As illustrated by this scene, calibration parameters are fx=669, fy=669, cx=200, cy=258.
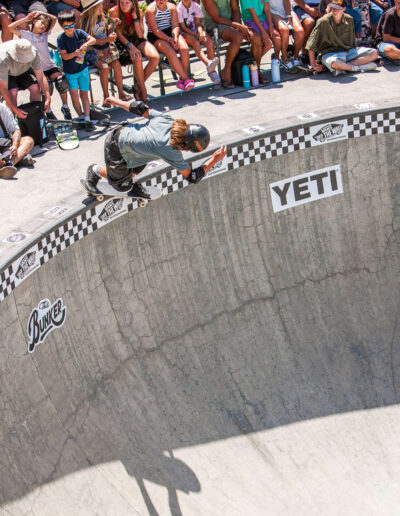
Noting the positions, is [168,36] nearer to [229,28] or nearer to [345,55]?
[229,28]

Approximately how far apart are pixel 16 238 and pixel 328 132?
4874mm

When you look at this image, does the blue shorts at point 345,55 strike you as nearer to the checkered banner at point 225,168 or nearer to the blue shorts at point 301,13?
the blue shorts at point 301,13

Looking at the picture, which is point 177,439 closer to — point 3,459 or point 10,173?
point 3,459

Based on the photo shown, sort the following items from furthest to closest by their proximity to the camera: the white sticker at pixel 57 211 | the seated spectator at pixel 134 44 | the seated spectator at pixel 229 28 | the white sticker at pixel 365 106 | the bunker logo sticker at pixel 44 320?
the seated spectator at pixel 229 28 < the seated spectator at pixel 134 44 < the white sticker at pixel 365 106 < the white sticker at pixel 57 211 < the bunker logo sticker at pixel 44 320

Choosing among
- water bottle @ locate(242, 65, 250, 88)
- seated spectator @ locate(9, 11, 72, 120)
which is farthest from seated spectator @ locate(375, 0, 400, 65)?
seated spectator @ locate(9, 11, 72, 120)

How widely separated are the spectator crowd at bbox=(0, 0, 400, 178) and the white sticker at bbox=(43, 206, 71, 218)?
1.75 m

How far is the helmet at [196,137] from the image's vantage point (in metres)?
6.79

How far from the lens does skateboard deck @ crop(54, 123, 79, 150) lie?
9930mm

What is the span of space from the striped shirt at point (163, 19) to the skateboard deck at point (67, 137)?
2848 mm

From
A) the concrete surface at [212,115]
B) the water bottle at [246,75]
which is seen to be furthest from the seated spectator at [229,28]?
the concrete surface at [212,115]

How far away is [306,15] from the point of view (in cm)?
1288

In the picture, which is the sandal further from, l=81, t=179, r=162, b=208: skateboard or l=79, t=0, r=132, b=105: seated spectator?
l=81, t=179, r=162, b=208: skateboard

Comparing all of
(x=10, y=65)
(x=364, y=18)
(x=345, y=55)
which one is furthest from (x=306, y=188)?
(x=364, y=18)

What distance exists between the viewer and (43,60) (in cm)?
1070
